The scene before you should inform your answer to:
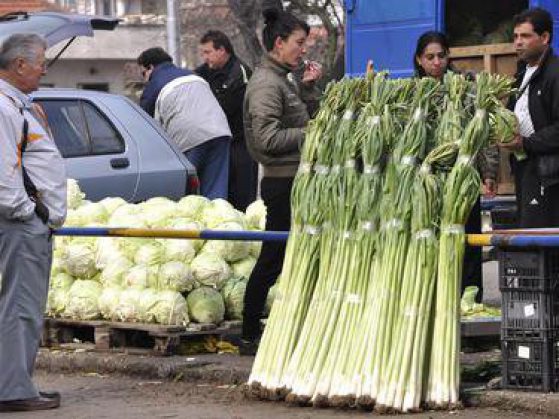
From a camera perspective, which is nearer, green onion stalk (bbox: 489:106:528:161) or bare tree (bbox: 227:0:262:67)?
green onion stalk (bbox: 489:106:528:161)

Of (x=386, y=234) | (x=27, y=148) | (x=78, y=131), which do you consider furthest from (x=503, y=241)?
(x=78, y=131)

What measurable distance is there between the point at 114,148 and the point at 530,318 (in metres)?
6.46

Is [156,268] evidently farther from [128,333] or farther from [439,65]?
[439,65]

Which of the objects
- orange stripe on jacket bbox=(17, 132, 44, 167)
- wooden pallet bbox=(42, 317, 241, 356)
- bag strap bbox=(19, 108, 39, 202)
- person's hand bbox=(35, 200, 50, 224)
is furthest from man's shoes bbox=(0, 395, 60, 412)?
wooden pallet bbox=(42, 317, 241, 356)

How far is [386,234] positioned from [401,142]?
0.48m

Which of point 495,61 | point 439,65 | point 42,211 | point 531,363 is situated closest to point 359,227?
point 531,363

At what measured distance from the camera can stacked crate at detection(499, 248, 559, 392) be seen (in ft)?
25.5

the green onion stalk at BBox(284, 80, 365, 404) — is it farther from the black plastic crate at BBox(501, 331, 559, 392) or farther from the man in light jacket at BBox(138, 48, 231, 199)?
the man in light jacket at BBox(138, 48, 231, 199)

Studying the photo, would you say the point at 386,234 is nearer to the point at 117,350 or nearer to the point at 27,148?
the point at 27,148

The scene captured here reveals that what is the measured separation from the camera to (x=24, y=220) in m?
8.16

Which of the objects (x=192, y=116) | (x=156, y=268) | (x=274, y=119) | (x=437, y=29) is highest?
(x=437, y=29)

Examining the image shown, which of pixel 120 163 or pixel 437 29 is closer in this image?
pixel 120 163

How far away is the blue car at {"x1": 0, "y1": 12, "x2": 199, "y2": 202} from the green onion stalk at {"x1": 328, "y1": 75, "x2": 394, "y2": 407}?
553 centimetres

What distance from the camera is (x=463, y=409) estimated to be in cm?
776
